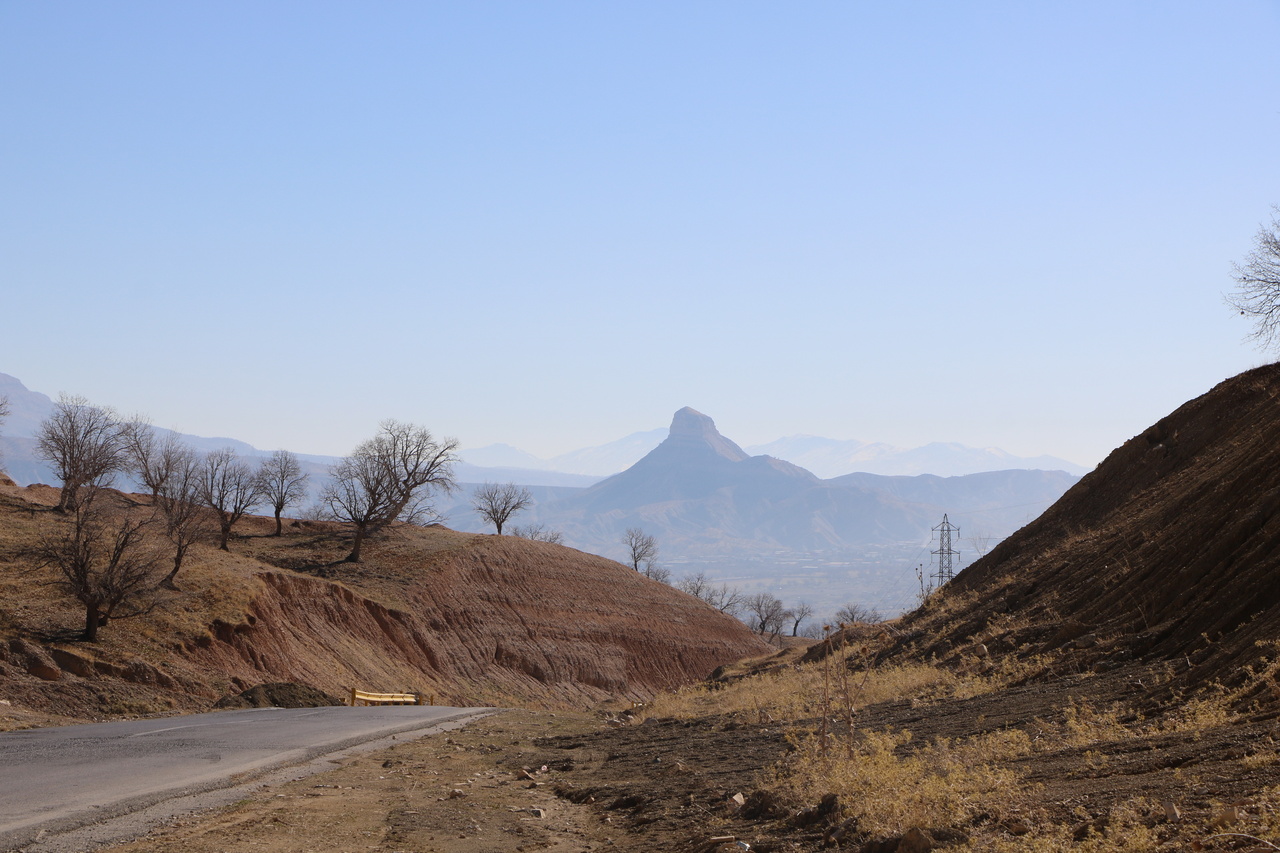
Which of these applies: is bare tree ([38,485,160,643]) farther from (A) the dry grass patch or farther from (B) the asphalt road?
(A) the dry grass patch

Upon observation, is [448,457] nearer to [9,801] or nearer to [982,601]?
[982,601]

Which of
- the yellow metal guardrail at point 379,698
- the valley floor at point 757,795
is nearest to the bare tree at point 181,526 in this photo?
the yellow metal guardrail at point 379,698

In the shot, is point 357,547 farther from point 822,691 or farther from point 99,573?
point 822,691

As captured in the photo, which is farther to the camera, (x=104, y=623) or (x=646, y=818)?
(x=104, y=623)

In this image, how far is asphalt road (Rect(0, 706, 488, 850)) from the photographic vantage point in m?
10.0

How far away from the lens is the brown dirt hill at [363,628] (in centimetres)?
2953

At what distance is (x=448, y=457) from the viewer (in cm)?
7725

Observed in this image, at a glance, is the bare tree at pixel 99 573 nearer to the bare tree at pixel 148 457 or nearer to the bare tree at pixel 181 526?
the bare tree at pixel 181 526

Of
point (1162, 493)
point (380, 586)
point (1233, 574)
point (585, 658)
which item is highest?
point (1162, 493)

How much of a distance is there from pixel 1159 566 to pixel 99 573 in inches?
1294

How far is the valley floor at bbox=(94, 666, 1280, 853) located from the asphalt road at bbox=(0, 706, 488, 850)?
104cm

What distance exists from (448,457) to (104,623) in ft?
149

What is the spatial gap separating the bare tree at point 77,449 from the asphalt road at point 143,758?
3634 centimetres

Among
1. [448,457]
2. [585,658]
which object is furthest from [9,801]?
[448,457]
